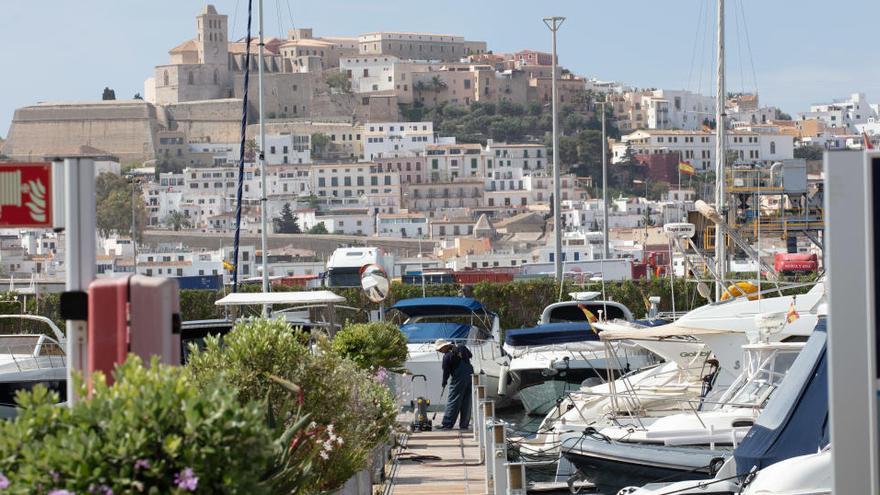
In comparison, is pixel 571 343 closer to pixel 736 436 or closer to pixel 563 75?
pixel 736 436

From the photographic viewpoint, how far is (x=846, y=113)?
190375 mm

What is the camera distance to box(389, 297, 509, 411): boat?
17578 millimetres

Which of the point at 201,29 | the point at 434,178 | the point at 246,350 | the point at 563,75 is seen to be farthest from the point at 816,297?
the point at 563,75

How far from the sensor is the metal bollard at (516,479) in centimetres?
773

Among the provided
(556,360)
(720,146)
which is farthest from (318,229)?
(556,360)

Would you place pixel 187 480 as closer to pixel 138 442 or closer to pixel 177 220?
pixel 138 442

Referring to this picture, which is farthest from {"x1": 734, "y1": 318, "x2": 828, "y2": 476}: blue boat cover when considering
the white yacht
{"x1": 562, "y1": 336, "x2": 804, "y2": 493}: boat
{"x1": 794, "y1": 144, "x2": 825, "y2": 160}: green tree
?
{"x1": 794, "y1": 144, "x2": 825, "y2": 160}: green tree

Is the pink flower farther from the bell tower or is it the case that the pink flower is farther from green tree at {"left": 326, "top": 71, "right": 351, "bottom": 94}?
green tree at {"left": 326, "top": 71, "right": 351, "bottom": 94}

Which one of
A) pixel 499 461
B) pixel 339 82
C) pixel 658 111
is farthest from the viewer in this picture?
pixel 658 111

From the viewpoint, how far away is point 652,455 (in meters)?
9.80

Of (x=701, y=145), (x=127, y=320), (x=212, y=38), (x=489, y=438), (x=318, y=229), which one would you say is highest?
(x=212, y=38)

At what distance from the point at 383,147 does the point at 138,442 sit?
14145 centimetres

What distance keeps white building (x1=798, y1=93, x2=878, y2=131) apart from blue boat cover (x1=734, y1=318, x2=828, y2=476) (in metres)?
182

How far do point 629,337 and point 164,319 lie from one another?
8375 mm
